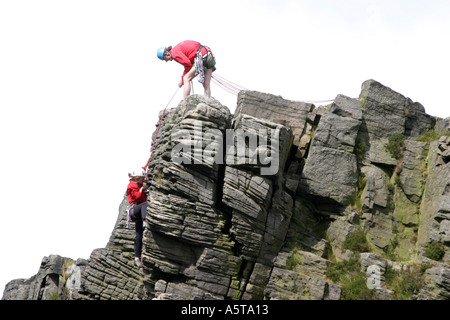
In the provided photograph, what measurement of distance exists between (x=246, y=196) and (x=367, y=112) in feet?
29.2

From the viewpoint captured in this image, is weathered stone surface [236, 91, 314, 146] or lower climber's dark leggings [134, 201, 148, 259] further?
weathered stone surface [236, 91, 314, 146]

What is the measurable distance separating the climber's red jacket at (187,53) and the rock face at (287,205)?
241cm

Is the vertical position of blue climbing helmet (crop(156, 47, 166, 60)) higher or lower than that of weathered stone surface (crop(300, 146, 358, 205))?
higher

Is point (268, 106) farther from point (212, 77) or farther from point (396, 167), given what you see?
point (396, 167)

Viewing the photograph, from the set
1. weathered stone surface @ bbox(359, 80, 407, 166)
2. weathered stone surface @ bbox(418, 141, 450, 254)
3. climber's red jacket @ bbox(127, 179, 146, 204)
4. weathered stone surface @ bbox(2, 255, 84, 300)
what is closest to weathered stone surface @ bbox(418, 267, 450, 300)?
weathered stone surface @ bbox(418, 141, 450, 254)

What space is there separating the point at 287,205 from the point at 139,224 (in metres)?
6.84

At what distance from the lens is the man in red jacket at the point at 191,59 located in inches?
1190

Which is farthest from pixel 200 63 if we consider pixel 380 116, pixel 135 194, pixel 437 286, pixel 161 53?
pixel 437 286

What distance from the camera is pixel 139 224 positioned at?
29.1 metres

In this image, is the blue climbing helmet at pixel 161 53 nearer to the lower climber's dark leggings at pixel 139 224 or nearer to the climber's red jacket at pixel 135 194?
the climber's red jacket at pixel 135 194

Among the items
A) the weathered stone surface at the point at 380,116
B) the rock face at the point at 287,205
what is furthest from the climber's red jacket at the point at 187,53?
the weathered stone surface at the point at 380,116

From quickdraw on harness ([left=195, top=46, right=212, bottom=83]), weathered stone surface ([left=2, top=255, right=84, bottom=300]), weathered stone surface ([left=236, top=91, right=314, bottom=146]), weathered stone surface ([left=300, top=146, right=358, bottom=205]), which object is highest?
quickdraw on harness ([left=195, top=46, right=212, bottom=83])

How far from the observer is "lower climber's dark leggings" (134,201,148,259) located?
28.4m

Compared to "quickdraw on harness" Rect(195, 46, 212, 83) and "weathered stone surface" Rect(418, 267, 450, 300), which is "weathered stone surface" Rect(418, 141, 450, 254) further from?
"quickdraw on harness" Rect(195, 46, 212, 83)
